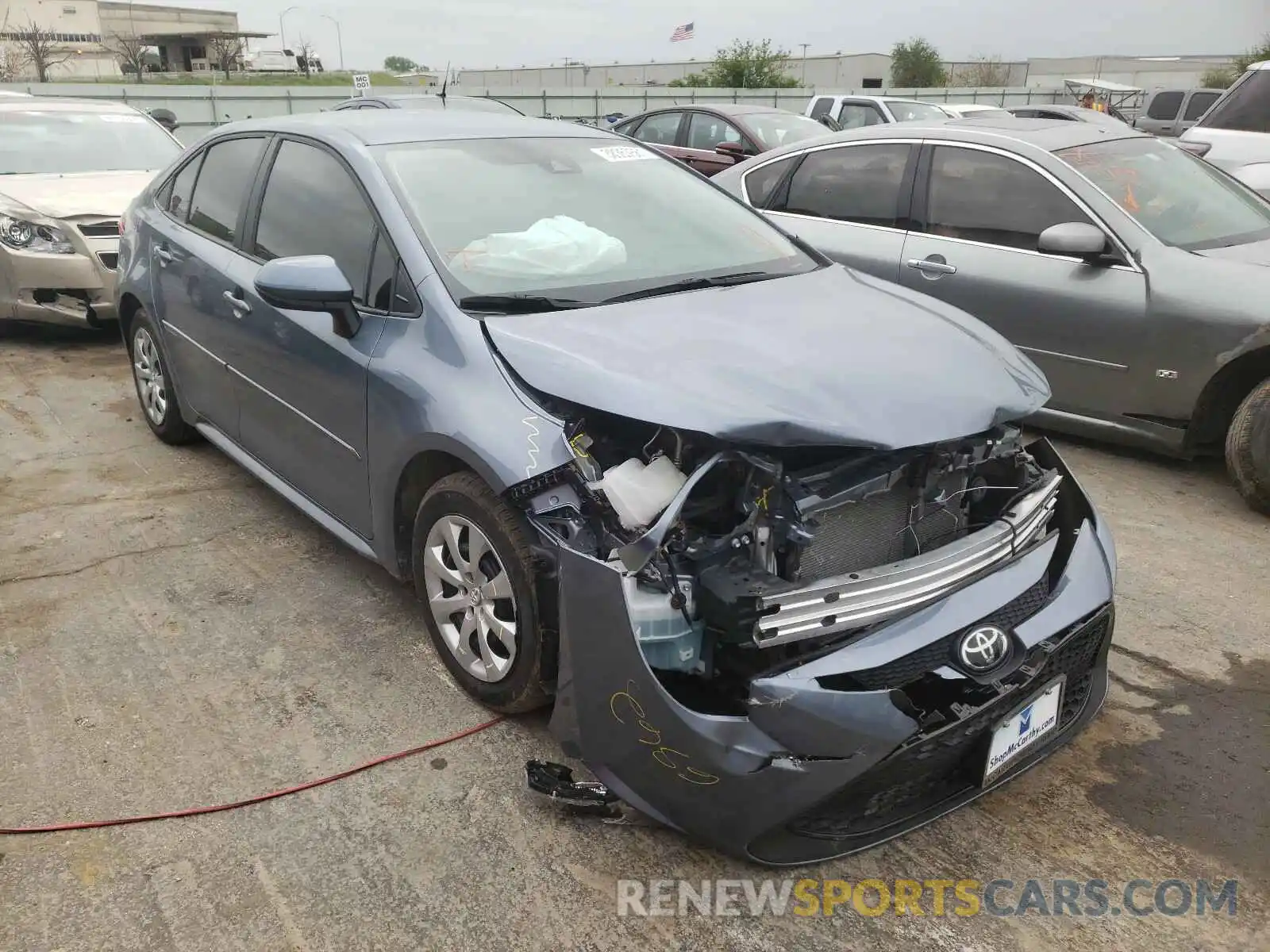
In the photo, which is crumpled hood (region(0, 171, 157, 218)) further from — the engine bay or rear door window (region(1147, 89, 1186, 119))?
→ rear door window (region(1147, 89, 1186, 119))

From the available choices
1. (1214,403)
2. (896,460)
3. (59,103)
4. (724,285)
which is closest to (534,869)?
(896,460)

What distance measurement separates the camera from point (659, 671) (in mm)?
2193

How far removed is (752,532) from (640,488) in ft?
0.93

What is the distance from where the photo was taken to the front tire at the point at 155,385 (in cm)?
476

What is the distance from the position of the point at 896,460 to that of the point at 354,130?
90.4 inches

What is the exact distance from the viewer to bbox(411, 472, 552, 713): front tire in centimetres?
256

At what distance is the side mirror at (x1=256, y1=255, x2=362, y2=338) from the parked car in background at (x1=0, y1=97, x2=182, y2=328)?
14.3ft

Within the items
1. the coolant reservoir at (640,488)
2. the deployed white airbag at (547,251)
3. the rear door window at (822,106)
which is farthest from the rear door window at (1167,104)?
the coolant reservoir at (640,488)

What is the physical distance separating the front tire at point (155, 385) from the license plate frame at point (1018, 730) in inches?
157

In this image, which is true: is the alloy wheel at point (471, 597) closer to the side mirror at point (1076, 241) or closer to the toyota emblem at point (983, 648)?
the toyota emblem at point (983, 648)

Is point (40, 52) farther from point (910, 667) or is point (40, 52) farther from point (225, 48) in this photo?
point (910, 667)

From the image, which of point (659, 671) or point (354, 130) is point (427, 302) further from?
point (659, 671)

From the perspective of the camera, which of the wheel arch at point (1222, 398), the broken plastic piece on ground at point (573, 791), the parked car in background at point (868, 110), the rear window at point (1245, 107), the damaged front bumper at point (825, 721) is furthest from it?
the parked car in background at point (868, 110)

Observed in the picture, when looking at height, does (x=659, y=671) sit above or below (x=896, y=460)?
below
